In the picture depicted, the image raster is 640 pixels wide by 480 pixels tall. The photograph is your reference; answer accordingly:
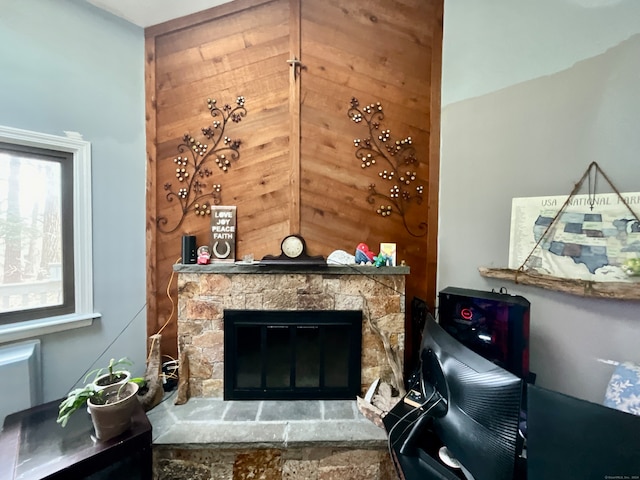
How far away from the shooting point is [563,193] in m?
1.63

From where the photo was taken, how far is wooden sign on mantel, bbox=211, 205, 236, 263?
213cm

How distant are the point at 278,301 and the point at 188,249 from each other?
80 cm

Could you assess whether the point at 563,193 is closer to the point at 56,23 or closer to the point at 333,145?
the point at 333,145

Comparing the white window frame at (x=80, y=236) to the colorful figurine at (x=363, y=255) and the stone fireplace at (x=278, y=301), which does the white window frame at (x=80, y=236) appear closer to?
the stone fireplace at (x=278, y=301)

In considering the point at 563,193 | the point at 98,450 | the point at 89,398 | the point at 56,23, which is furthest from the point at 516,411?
the point at 56,23

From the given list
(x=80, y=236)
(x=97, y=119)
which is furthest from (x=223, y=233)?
(x=97, y=119)

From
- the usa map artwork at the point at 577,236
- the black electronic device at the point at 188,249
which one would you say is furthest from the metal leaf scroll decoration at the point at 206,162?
the usa map artwork at the point at 577,236

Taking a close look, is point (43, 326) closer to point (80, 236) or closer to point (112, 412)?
point (80, 236)

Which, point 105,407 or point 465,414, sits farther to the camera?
point 105,407

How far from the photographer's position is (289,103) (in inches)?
84.7

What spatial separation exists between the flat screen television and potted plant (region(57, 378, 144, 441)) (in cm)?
141

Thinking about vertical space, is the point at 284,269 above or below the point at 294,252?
below

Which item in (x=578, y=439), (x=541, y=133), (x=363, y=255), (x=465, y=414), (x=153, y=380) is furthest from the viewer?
(x=363, y=255)

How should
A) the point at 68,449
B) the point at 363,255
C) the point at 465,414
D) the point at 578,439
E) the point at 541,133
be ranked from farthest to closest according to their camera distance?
the point at 363,255 → the point at 541,133 → the point at 68,449 → the point at 465,414 → the point at 578,439
